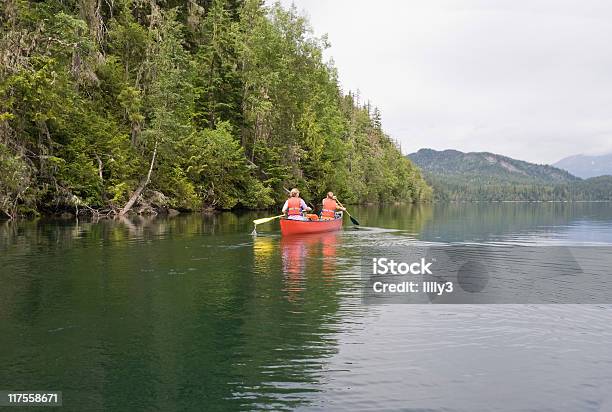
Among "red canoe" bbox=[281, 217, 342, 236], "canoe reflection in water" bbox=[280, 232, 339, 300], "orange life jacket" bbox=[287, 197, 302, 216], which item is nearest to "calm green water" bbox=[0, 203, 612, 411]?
"canoe reflection in water" bbox=[280, 232, 339, 300]

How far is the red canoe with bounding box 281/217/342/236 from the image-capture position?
89.6 feet

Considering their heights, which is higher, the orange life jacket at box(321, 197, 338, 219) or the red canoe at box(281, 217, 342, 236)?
the orange life jacket at box(321, 197, 338, 219)

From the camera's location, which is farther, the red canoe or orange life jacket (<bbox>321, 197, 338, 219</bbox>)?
orange life jacket (<bbox>321, 197, 338, 219</bbox>)

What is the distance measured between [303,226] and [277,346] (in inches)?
752

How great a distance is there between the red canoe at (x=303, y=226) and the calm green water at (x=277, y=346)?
10945 mm

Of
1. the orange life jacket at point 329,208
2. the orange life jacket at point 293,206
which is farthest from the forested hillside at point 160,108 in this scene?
the orange life jacket at point 329,208

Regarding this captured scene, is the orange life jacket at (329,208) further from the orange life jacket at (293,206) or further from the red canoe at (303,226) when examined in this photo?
the orange life jacket at (293,206)

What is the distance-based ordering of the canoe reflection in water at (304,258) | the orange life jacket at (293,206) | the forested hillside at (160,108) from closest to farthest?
1. the canoe reflection in water at (304,258)
2. the orange life jacket at (293,206)
3. the forested hillside at (160,108)

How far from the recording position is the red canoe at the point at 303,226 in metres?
27.3

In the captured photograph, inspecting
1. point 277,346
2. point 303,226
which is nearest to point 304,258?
point 303,226

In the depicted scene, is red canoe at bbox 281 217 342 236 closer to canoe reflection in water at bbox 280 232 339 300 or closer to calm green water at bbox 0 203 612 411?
canoe reflection in water at bbox 280 232 339 300

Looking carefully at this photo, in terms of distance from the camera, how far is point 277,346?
29.6ft

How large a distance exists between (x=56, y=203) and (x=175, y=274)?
27615 mm

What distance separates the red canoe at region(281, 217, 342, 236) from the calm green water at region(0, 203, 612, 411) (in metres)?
10.9
